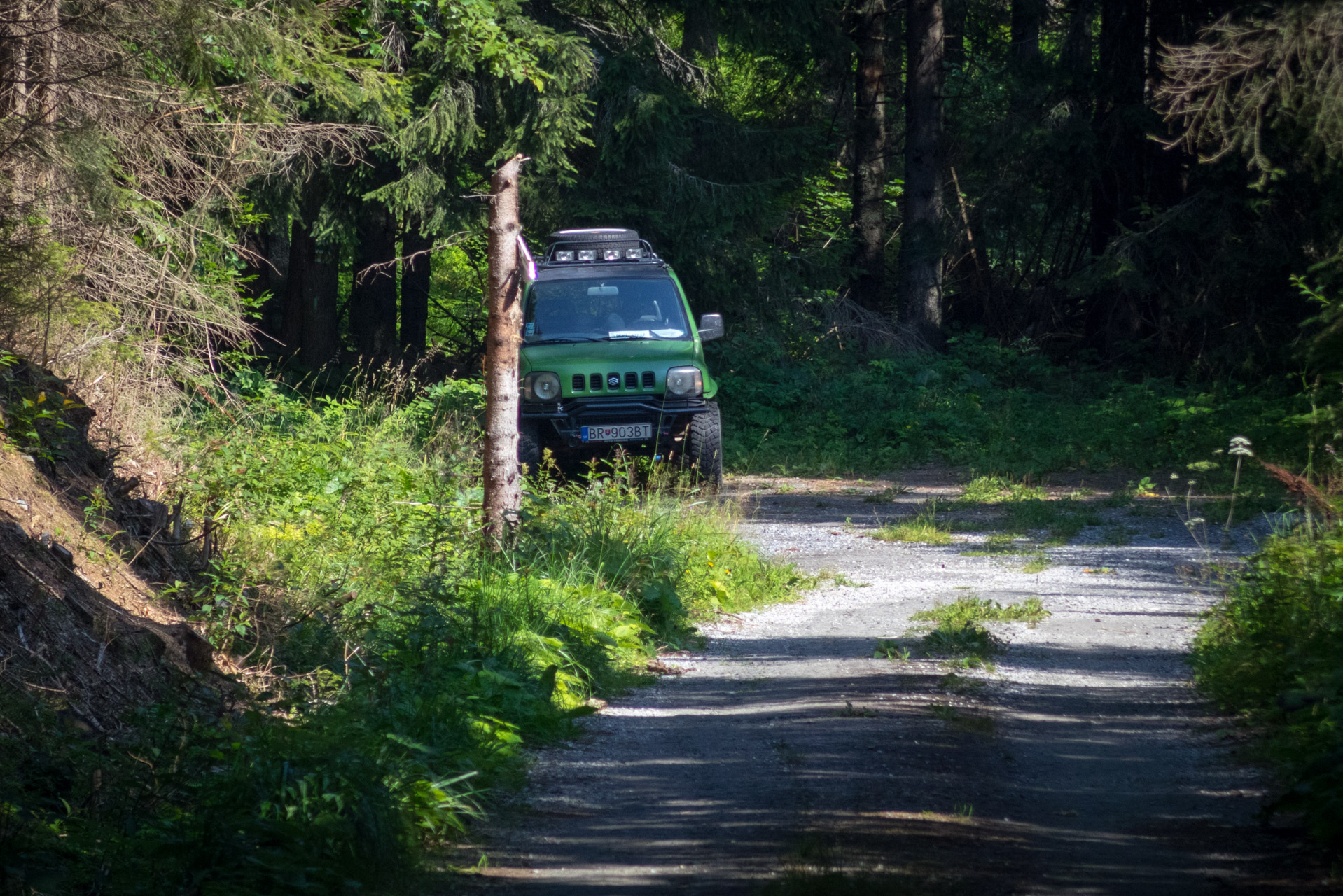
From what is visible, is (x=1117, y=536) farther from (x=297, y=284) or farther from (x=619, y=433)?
(x=297, y=284)

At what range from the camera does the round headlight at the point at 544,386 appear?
11.1m

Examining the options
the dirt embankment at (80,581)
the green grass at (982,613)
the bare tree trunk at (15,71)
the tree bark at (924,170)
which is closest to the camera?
the dirt embankment at (80,581)

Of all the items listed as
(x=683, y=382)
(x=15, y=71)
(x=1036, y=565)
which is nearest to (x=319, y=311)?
(x=683, y=382)

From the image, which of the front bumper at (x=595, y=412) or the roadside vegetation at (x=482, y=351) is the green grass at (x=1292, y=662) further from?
the front bumper at (x=595, y=412)

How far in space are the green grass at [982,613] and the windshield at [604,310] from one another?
16.7ft

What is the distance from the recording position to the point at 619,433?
11164 mm

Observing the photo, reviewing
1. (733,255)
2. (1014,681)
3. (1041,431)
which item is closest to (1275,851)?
(1014,681)

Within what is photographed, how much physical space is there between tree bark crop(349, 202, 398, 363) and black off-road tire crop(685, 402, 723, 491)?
8725 millimetres

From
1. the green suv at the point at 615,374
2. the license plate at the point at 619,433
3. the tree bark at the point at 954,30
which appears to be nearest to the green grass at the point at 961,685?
the green suv at the point at 615,374

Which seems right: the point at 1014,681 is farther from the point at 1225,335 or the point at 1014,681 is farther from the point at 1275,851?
the point at 1225,335

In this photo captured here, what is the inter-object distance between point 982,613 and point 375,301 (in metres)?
14.2

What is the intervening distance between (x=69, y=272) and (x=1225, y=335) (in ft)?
53.6

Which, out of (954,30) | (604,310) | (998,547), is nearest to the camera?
(998,547)

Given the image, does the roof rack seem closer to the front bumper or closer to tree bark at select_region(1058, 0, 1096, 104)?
the front bumper
